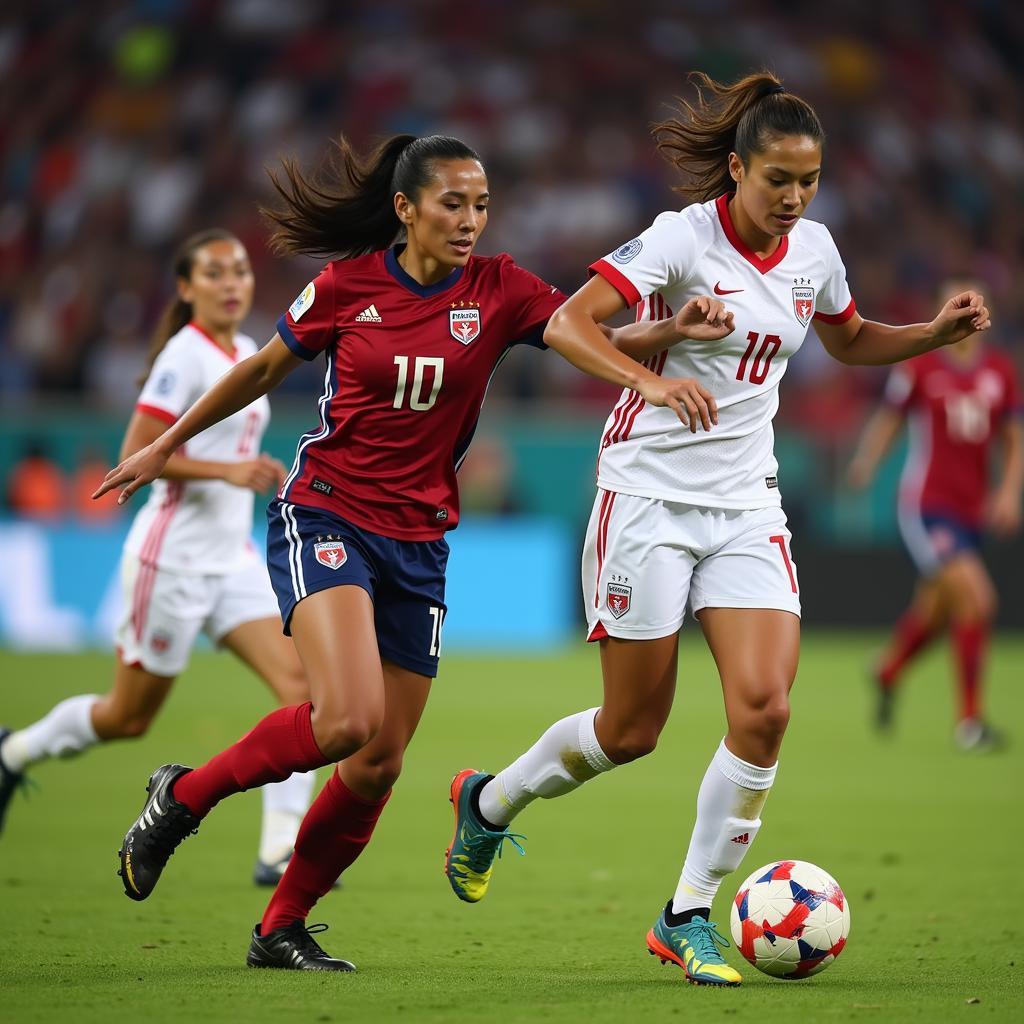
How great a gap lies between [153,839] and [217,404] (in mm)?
1270

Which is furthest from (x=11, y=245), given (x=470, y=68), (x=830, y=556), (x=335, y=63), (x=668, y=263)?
(x=668, y=263)

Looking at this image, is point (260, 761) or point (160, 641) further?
point (160, 641)

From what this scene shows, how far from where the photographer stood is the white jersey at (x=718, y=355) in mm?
4922

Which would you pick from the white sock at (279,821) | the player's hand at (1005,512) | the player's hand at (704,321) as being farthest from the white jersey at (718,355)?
the player's hand at (1005,512)

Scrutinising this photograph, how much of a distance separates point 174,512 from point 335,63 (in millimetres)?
16282

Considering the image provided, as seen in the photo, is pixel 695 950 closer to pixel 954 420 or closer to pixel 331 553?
pixel 331 553

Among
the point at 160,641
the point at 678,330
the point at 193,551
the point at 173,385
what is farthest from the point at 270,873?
the point at 678,330

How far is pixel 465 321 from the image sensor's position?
16.6 ft

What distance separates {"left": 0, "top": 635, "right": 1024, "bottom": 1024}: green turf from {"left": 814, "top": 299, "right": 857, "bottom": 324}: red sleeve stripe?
6.42 feet

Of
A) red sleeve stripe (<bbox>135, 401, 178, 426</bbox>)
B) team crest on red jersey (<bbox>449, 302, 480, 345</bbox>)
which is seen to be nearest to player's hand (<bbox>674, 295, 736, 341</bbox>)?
team crest on red jersey (<bbox>449, 302, 480, 345</bbox>)

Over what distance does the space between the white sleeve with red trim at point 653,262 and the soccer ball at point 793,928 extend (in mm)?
1729

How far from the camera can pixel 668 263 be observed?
4.86 m

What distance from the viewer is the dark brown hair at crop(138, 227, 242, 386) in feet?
23.1

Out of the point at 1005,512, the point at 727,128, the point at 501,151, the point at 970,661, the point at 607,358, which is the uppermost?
the point at 501,151
